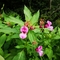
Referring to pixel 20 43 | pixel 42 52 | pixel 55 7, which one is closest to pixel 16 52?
Answer: pixel 20 43

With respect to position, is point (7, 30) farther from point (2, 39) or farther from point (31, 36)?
point (31, 36)

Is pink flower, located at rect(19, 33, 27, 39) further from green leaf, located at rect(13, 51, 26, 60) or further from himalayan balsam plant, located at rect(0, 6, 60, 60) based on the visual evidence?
green leaf, located at rect(13, 51, 26, 60)

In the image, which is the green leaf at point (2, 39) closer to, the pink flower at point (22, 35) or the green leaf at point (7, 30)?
the green leaf at point (7, 30)

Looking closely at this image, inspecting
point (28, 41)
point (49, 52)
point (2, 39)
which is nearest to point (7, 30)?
point (2, 39)

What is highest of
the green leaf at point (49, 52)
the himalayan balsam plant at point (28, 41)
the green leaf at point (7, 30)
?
the green leaf at point (7, 30)

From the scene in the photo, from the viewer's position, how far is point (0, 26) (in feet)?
7.45

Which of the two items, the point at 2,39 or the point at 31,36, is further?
the point at 2,39

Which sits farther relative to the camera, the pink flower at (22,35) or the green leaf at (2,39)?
the green leaf at (2,39)

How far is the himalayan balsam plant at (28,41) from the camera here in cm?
207

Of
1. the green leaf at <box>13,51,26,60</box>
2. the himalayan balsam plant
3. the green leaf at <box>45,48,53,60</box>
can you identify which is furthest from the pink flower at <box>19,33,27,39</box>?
the green leaf at <box>45,48,53,60</box>

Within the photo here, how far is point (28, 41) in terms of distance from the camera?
2.16m

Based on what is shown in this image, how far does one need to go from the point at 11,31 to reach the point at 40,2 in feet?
17.4

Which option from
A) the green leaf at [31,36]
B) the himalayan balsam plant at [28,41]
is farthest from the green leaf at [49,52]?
the green leaf at [31,36]

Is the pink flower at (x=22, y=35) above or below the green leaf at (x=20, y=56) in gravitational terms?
above
